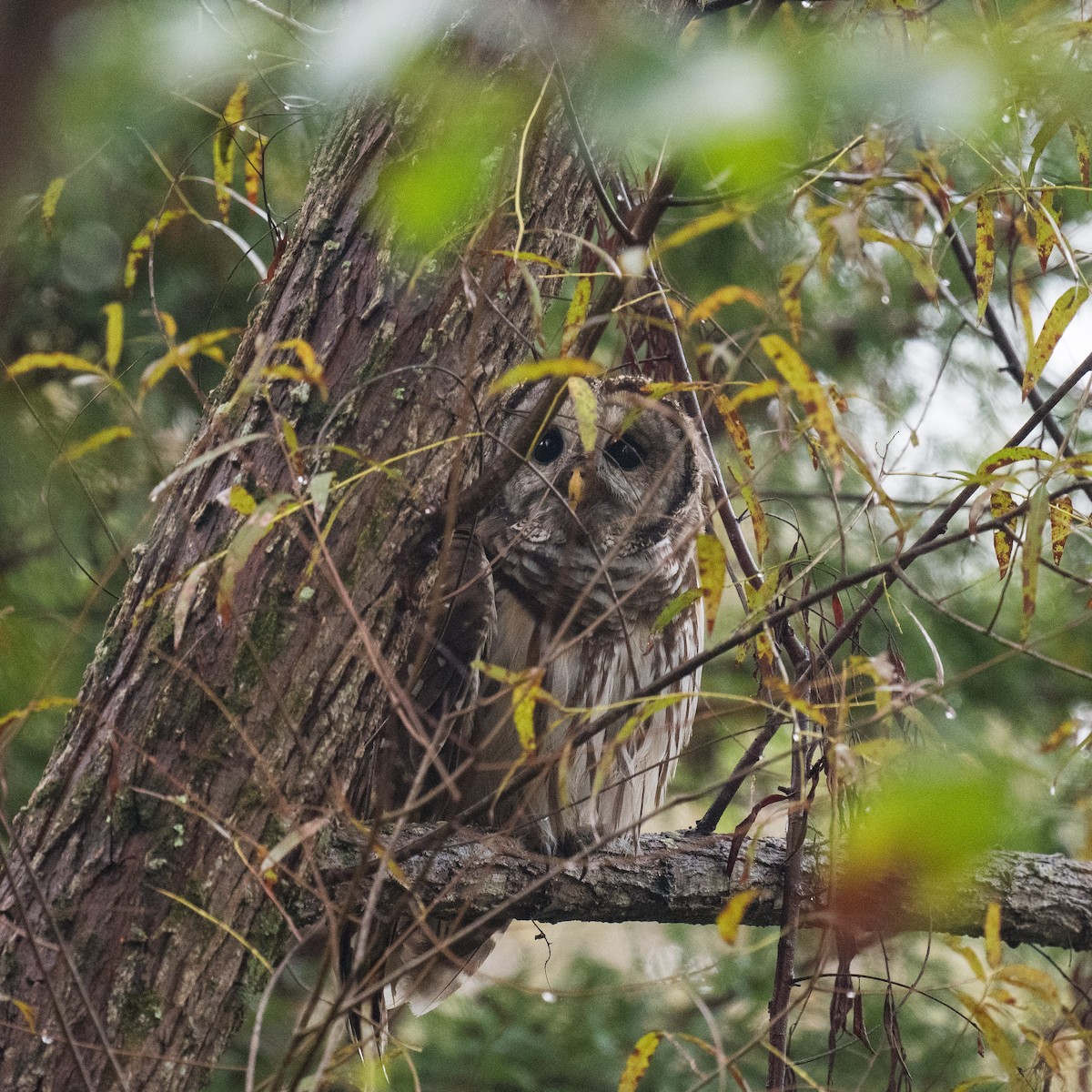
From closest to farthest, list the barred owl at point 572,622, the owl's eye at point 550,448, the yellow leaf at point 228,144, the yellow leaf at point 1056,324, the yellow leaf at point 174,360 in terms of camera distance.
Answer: the yellow leaf at point 174,360, the yellow leaf at point 1056,324, the yellow leaf at point 228,144, the barred owl at point 572,622, the owl's eye at point 550,448

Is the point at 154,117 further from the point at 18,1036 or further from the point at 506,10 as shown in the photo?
the point at 18,1036

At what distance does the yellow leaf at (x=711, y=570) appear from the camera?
137 centimetres

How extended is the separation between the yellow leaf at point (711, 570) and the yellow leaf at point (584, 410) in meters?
0.19

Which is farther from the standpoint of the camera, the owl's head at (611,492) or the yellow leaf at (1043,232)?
the owl's head at (611,492)

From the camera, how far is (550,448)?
269 cm

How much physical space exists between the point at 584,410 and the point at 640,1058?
2.61 feet

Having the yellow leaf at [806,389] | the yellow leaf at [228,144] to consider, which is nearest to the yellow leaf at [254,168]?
the yellow leaf at [228,144]

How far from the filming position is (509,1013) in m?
3.41

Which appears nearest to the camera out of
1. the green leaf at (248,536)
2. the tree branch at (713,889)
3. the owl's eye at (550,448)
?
the green leaf at (248,536)

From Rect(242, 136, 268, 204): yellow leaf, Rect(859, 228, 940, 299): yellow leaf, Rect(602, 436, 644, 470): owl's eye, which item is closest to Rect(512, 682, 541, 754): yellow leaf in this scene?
Rect(859, 228, 940, 299): yellow leaf

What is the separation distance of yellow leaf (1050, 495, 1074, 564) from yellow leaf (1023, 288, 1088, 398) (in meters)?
0.22

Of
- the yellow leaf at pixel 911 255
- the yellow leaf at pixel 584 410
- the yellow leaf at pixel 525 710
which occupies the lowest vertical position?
the yellow leaf at pixel 525 710

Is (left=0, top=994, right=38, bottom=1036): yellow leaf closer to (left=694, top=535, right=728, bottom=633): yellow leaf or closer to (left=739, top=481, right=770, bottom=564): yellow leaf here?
(left=694, top=535, right=728, bottom=633): yellow leaf

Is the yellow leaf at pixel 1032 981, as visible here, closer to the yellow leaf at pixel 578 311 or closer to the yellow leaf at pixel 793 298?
the yellow leaf at pixel 793 298
